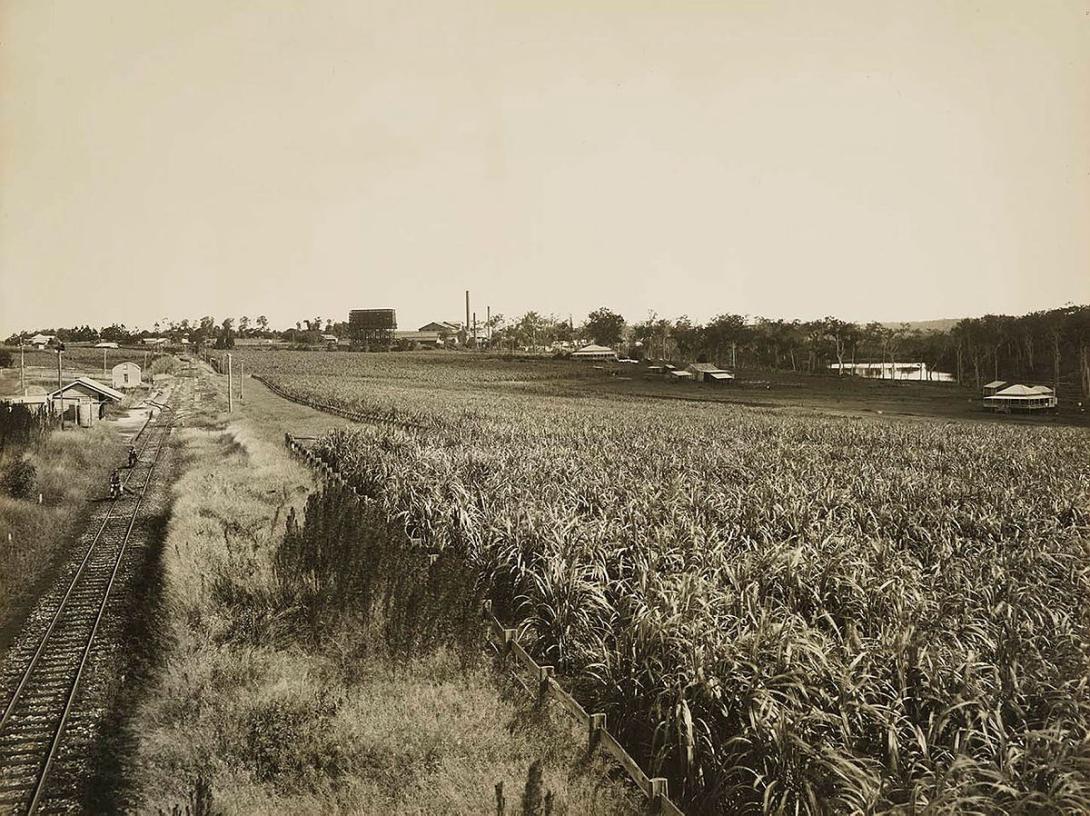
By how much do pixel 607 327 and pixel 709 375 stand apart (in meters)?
64.6

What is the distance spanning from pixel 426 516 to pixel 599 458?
287 inches

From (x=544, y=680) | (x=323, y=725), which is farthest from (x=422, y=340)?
(x=544, y=680)

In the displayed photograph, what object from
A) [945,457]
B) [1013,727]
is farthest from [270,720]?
[945,457]

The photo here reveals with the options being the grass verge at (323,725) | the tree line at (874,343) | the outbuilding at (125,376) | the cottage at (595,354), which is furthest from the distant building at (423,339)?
the grass verge at (323,725)

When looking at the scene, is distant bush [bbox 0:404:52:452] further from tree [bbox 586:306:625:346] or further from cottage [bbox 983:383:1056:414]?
tree [bbox 586:306:625:346]

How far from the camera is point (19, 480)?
24234mm

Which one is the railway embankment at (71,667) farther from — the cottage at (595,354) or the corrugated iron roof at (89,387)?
the cottage at (595,354)

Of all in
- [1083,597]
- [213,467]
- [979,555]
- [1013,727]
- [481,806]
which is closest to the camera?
[1013,727]

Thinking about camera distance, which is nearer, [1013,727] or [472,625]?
[1013,727]

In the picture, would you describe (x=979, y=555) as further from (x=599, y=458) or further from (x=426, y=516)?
(x=599, y=458)

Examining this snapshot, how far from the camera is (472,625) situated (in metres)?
10.1

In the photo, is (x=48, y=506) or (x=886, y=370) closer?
(x=48, y=506)

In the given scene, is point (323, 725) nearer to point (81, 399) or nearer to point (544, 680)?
point (544, 680)

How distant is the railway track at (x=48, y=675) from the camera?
1013 cm
